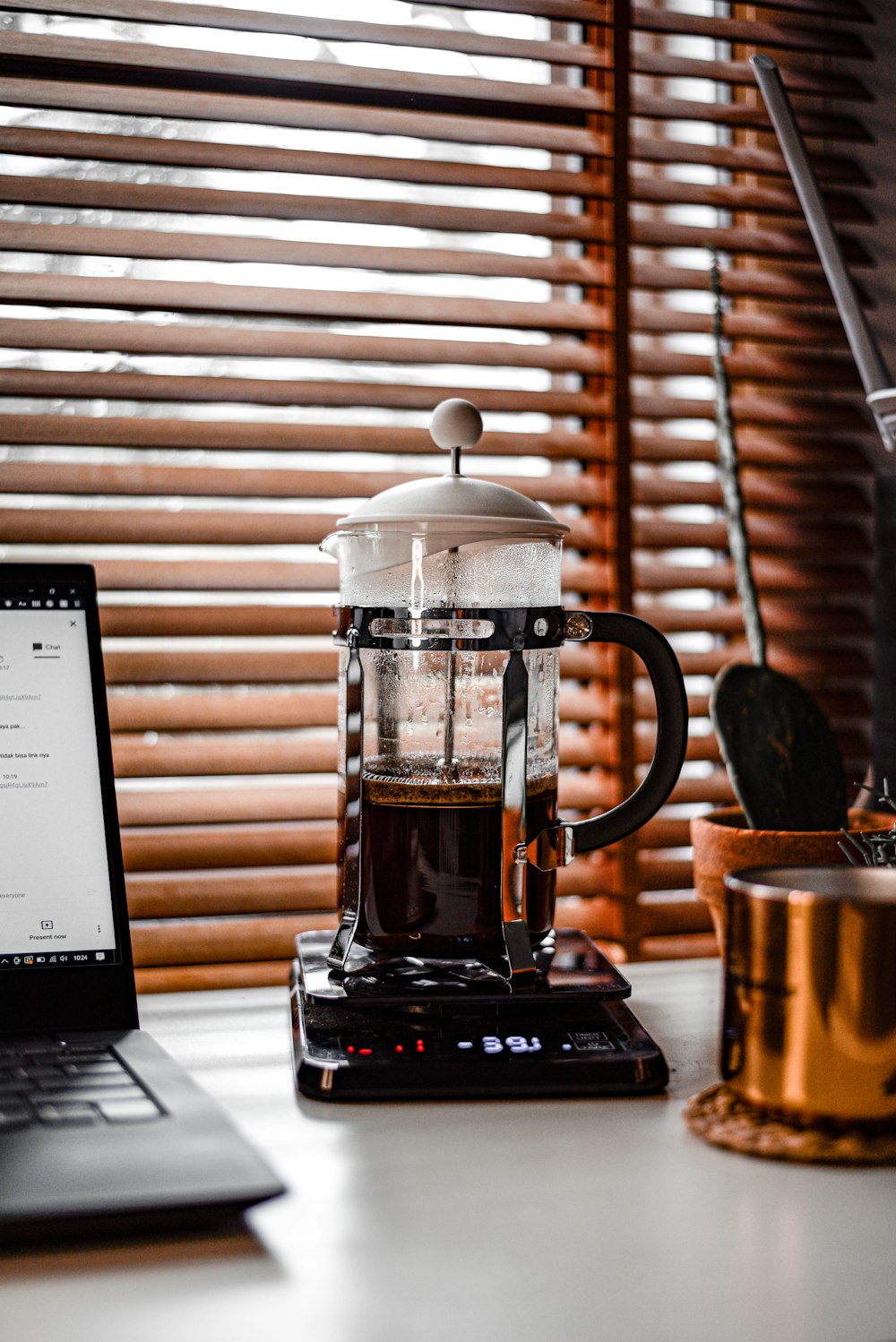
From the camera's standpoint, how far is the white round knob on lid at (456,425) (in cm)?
83

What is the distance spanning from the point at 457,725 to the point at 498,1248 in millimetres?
364

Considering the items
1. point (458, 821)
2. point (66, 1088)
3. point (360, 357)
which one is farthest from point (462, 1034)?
point (360, 357)

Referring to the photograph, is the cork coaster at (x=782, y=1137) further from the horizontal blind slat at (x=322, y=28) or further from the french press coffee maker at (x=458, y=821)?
the horizontal blind slat at (x=322, y=28)

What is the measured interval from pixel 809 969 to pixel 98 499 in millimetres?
688

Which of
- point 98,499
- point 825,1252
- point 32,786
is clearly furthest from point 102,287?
point 825,1252

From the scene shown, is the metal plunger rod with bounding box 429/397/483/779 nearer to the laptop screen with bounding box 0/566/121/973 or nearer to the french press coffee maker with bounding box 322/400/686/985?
the french press coffee maker with bounding box 322/400/686/985

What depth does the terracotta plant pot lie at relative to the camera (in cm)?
91

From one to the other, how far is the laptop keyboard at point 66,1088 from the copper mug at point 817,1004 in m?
0.33

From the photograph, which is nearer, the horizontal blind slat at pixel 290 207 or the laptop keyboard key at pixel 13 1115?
the laptop keyboard key at pixel 13 1115

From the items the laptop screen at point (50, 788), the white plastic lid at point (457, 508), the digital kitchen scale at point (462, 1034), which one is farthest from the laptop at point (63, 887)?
the white plastic lid at point (457, 508)

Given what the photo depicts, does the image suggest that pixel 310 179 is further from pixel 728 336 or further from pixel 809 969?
pixel 809 969

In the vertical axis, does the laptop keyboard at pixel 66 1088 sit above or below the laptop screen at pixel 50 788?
below

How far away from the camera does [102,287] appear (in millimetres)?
989

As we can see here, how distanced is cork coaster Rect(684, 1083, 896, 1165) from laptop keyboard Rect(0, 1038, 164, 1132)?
307 millimetres
